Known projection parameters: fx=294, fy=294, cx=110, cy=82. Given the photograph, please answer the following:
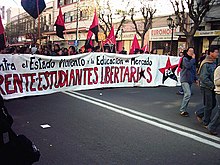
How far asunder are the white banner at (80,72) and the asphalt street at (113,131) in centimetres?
51

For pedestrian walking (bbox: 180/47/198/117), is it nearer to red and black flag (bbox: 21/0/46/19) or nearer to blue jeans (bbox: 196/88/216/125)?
blue jeans (bbox: 196/88/216/125)

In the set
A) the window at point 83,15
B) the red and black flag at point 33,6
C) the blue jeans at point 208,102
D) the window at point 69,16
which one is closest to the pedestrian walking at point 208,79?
the blue jeans at point 208,102

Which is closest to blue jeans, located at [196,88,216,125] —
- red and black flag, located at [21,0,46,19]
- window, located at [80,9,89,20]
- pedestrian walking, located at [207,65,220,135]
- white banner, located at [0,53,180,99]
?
pedestrian walking, located at [207,65,220,135]

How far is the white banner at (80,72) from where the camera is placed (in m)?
8.42

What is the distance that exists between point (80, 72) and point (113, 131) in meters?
4.31

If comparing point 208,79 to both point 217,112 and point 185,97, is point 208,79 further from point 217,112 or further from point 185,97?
point 185,97

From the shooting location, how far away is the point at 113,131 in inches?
230

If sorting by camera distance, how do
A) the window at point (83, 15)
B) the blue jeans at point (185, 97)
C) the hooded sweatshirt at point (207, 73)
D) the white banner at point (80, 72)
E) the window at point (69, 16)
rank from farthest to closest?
the window at point (69, 16), the window at point (83, 15), the white banner at point (80, 72), the blue jeans at point (185, 97), the hooded sweatshirt at point (207, 73)

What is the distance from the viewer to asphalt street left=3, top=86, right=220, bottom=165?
4473 mm

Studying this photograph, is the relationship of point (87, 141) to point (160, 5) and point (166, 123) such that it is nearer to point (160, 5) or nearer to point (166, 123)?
point (166, 123)

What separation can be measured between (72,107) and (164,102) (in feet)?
9.96

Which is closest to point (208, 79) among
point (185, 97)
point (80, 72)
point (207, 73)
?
point (207, 73)

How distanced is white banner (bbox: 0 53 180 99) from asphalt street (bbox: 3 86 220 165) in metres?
0.51

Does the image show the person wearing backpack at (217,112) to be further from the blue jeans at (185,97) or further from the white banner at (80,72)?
the white banner at (80,72)
